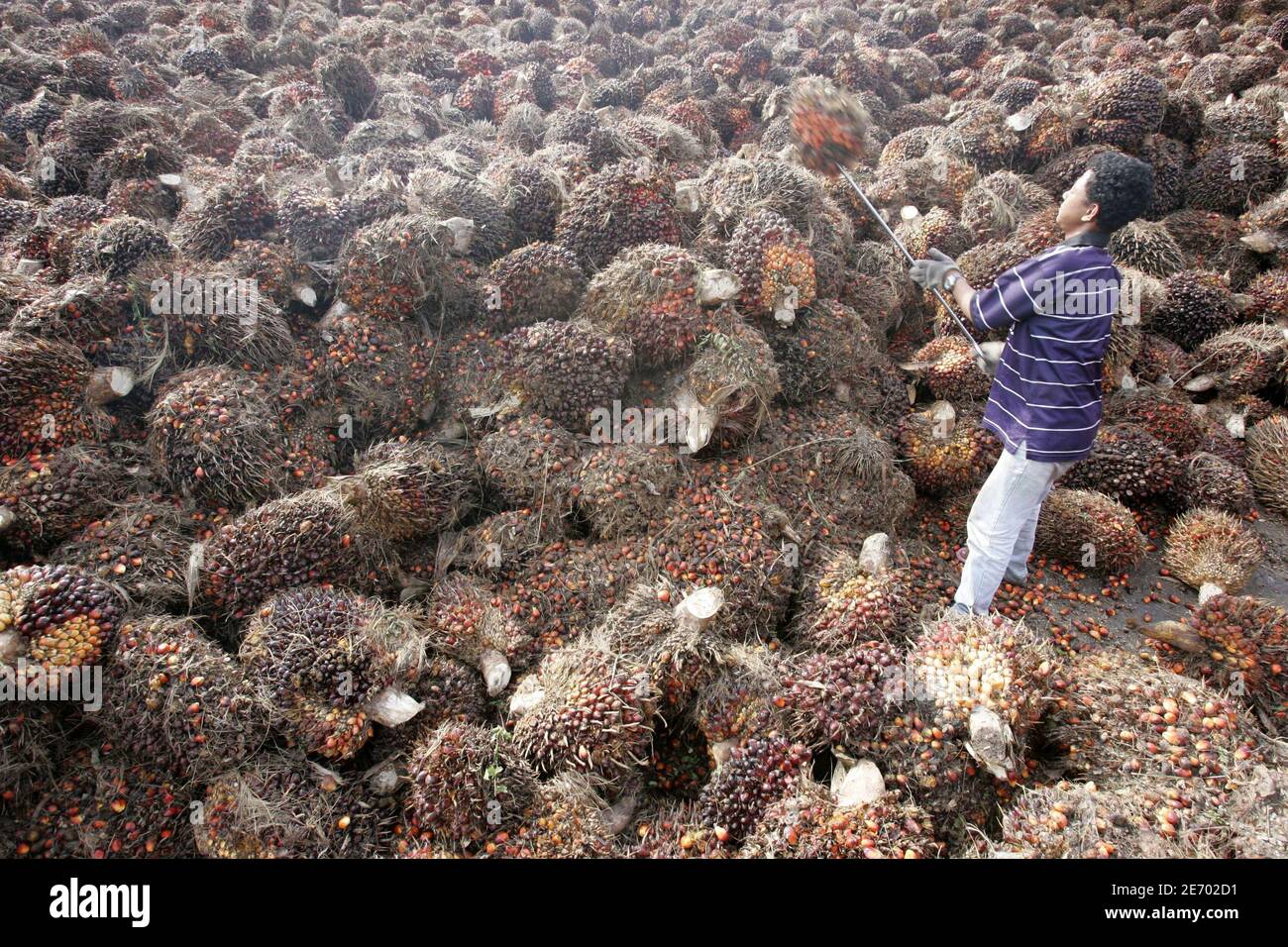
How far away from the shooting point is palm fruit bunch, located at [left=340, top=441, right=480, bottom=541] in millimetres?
3904

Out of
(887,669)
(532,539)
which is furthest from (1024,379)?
(532,539)

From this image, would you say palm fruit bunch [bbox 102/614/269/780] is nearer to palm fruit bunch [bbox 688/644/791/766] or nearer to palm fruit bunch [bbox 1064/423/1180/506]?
palm fruit bunch [bbox 688/644/791/766]

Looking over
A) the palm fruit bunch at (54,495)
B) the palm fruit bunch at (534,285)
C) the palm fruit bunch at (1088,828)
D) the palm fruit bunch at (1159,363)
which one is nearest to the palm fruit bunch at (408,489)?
the palm fruit bunch at (534,285)

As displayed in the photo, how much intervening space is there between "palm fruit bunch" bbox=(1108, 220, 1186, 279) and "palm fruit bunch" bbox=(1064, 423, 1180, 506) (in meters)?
2.29

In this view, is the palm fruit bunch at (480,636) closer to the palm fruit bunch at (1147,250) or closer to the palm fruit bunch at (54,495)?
the palm fruit bunch at (54,495)

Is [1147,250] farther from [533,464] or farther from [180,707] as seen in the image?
[180,707]

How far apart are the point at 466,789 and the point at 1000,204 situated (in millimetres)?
6611

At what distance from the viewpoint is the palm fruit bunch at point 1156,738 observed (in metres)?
2.75

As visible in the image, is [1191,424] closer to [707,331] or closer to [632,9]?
[707,331]

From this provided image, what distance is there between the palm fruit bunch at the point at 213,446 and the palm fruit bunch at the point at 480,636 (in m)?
1.30

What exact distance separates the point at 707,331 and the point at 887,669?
236 cm

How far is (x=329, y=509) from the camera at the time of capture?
148 inches

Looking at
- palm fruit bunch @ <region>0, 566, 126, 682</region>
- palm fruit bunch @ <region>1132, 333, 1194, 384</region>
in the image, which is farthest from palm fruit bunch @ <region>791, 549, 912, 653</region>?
palm fruit bunch @ <region>0, 566, 126, 682</region>

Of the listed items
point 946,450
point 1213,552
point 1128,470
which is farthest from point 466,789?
point 1128,470
